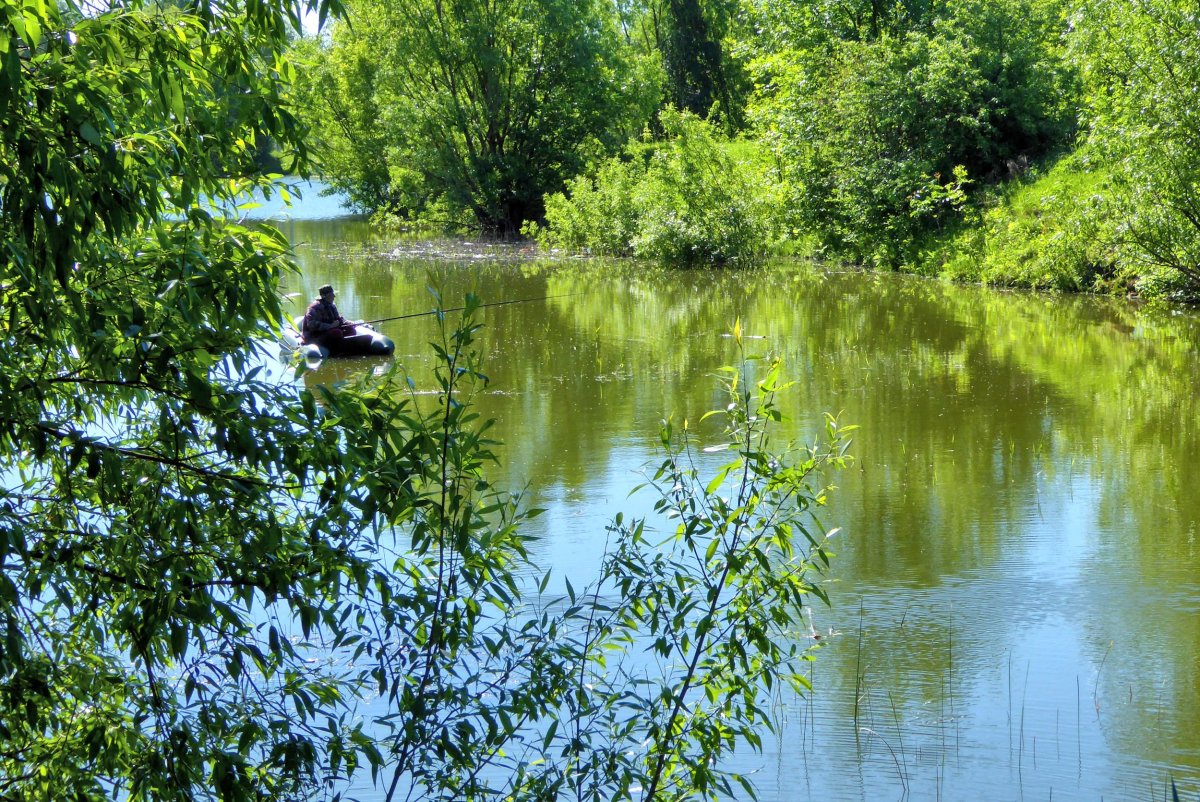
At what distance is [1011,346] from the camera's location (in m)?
17.0

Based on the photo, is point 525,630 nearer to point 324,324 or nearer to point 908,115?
point 324,324

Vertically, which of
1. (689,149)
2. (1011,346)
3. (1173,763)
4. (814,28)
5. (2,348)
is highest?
(814,28)

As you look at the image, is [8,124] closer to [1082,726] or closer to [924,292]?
[1082,726]

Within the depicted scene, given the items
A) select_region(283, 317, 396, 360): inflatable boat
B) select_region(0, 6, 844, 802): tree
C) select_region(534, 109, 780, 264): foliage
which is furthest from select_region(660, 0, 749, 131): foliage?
select_region(0, 6, 844, 802): tree

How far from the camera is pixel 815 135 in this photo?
91.8 ft

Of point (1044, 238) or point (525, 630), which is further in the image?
point (1044, 238)

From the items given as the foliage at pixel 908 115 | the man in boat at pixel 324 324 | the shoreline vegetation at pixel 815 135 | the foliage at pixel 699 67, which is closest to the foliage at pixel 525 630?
the shoreline vegetation at pixel 815 135

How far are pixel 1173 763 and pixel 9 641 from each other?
5021 millimetres

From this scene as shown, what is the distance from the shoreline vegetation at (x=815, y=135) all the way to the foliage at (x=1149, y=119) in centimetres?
3

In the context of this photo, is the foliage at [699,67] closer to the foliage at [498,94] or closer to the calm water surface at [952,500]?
the foliage at [498,94]

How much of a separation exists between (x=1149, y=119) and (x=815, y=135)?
1071 cm

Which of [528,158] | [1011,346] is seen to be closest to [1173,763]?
[1011,346]

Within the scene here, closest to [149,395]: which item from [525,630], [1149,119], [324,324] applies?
[525,630]

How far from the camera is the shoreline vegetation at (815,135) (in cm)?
1836
